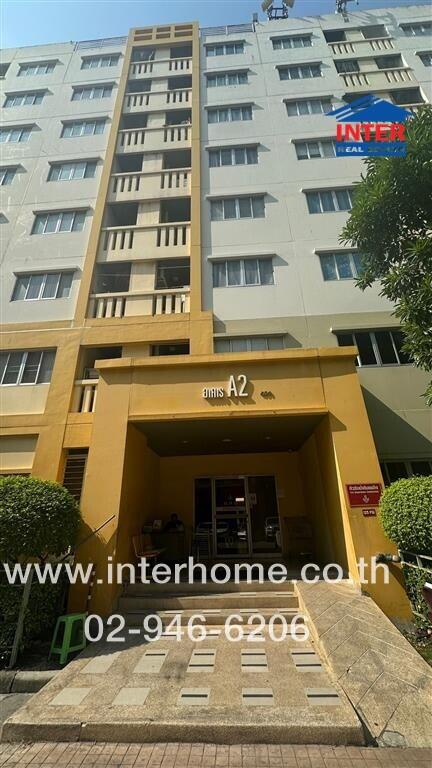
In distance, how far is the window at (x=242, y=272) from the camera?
12078 mm

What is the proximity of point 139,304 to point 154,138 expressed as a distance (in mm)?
9716

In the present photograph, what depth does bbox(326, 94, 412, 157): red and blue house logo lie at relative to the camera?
1355cm

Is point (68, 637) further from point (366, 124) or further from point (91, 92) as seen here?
point (91, 92)

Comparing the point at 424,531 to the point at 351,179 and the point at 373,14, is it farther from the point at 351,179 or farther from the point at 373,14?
the point at 373,14

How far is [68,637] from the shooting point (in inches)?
206

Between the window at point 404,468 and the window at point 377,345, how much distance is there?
2.95 m

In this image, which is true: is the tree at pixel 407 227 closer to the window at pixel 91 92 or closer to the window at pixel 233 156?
the window at pixel 233 156

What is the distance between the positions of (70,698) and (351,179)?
675 inches

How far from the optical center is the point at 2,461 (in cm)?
947

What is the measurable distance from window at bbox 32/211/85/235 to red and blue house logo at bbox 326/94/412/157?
37.1 feet

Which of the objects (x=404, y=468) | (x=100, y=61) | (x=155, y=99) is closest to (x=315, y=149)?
(x=155, y=99)

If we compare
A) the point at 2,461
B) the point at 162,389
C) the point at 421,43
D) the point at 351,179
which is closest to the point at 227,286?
the point at 162,389

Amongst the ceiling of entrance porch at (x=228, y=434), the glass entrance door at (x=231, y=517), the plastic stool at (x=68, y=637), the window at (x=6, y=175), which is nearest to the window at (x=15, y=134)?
the window at (x=6, y=175)

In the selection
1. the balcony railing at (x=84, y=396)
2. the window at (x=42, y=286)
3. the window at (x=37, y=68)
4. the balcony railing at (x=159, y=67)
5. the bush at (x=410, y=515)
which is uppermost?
the window at (x=37, y=68)
